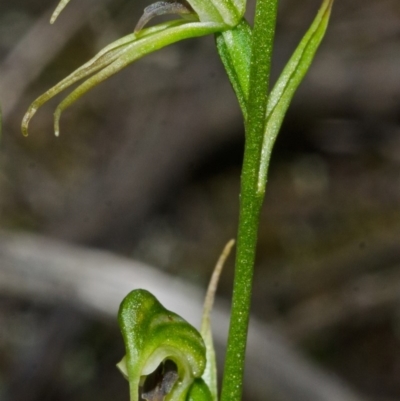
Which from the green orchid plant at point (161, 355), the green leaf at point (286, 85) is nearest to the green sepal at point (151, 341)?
the green orchid plant at point (161, 355)

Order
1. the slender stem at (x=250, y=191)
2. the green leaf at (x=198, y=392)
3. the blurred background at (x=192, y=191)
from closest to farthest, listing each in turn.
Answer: the slender stem at (x=250, y=191) → the green leaf at (x=198, y=392) → the blurred background at (x=192, y=191)

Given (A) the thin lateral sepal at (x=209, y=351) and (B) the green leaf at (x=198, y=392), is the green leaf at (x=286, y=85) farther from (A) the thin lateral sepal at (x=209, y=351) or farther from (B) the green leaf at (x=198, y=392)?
(B) the green leaf at (x=198, y=392)

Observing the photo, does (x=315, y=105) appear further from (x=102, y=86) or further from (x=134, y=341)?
(x=134, y=341)

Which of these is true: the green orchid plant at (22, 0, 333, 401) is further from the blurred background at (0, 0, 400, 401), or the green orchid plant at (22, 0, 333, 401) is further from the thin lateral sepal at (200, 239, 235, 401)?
the blurred background at (0, 0, 400, 401)

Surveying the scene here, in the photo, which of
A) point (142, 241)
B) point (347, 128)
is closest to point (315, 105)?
point (347, 128)

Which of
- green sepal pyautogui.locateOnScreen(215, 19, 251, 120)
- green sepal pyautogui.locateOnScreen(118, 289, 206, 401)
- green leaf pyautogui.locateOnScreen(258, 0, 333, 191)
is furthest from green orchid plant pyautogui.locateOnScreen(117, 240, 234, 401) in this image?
green sepal pyautogui.locateOnScreen(215, 19, 251, 120)

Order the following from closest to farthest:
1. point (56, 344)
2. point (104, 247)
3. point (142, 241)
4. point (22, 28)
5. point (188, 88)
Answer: point (56, 344), point (104, 247), point (188, 88), point (142, 241), point (22, 28)
